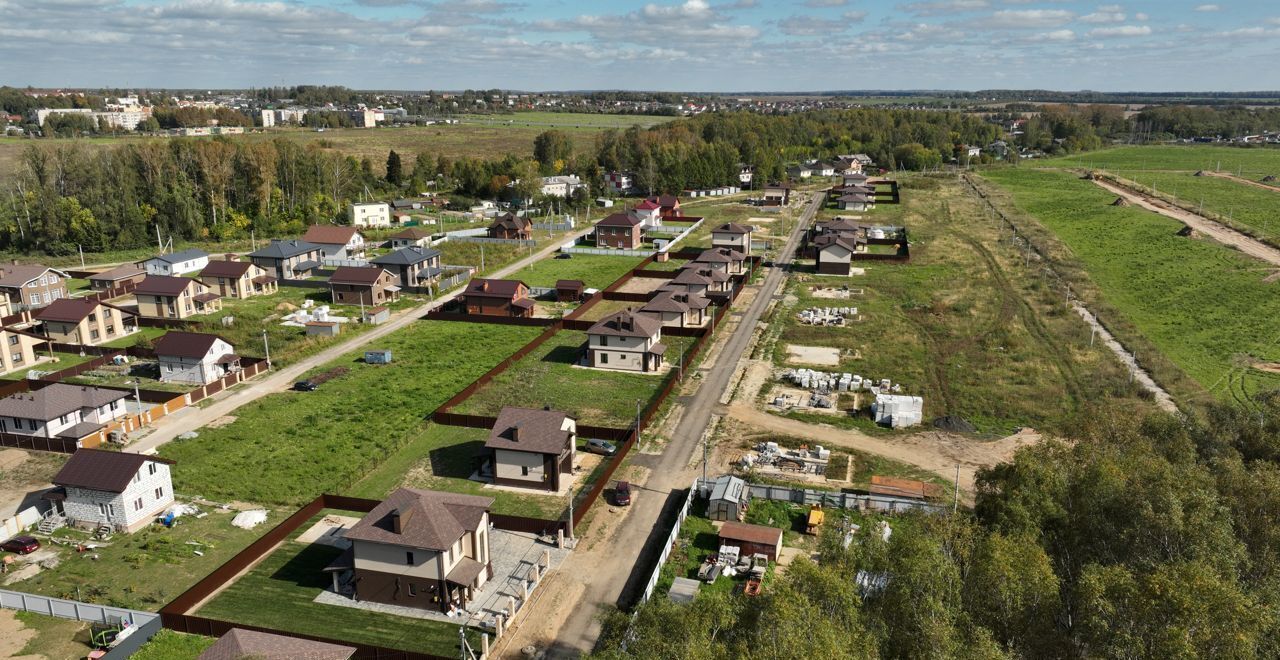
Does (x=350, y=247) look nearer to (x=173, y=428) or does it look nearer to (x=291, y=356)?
(x=291, y=356)

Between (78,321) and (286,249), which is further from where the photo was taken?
(286,249)

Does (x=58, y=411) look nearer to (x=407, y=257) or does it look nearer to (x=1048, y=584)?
(x=407, y=257)

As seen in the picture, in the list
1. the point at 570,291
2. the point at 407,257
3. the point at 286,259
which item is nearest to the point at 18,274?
the point at 286,259

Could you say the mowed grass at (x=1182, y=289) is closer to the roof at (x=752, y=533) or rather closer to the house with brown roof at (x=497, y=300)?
the roof at (x=752, y=533)

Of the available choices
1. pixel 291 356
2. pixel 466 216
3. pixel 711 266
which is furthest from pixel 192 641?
pixel 466 216

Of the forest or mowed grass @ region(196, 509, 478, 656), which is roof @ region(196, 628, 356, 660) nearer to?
mowed grass @ region(196, 509, 478, 656)
